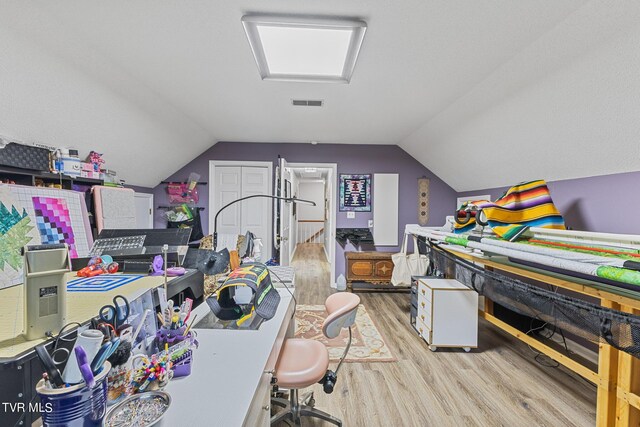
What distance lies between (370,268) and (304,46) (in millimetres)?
3111

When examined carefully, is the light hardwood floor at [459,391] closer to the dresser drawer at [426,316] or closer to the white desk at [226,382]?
the dresser drawer at [426,316]

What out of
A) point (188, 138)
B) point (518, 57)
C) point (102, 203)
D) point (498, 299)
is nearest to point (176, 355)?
point (498, 299)

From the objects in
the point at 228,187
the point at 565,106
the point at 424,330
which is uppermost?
the point at 565,106

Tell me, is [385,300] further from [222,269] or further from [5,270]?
[5,270]

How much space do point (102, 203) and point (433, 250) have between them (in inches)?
127

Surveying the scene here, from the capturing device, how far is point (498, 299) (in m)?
1.90

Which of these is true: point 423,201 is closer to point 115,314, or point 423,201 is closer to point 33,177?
point 115,314

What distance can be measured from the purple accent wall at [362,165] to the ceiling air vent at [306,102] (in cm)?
157

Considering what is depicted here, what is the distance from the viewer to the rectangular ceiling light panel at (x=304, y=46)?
1497 mm

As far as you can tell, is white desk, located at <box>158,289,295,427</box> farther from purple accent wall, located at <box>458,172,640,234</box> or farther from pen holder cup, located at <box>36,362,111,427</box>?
purple accent wall, located at <box>458,172,640,234</box>

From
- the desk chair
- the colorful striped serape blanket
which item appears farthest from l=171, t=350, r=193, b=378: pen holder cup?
the colorful striped serape blanket

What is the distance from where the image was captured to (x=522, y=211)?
2.12 meters

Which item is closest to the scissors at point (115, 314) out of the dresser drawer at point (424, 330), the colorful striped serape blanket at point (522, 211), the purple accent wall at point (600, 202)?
the colorful striped serape blanket at point (522, 211)

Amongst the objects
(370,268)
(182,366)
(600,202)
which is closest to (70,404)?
(182,366)
